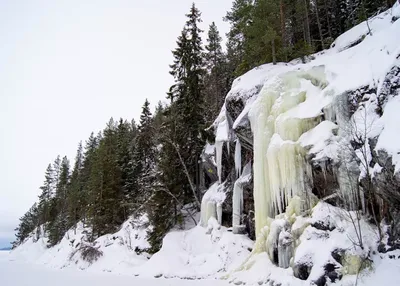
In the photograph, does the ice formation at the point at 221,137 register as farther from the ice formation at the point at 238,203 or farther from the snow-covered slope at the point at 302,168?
the ice formation at the point at 238,203

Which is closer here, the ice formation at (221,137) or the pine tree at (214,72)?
the ice formation at (221,137)

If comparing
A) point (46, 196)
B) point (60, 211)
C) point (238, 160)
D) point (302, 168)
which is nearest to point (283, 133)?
point (302, 168)

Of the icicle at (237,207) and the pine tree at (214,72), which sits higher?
the pine tree at (214,72)

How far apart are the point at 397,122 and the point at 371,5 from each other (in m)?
19.2

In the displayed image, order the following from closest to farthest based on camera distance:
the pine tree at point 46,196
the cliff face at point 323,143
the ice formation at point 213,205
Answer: the cliff face at point 323,143 < the ice formation at point 213,205 < the pine tree at point 46,196

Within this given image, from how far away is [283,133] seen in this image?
1204 cm

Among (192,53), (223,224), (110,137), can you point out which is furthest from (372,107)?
(110,137)

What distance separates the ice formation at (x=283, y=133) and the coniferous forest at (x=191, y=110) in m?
4.78

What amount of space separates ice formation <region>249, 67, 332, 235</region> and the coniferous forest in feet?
15.7

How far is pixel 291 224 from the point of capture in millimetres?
10781

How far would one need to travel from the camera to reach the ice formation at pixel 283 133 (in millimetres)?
11219

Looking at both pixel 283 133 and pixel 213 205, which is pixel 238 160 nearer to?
pixel 213 205

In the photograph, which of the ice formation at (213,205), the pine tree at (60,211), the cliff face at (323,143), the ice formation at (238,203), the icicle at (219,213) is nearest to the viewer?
the cliff face at (323,143)

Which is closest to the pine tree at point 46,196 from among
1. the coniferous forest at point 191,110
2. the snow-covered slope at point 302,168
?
the coniferous forest at point 191,110
